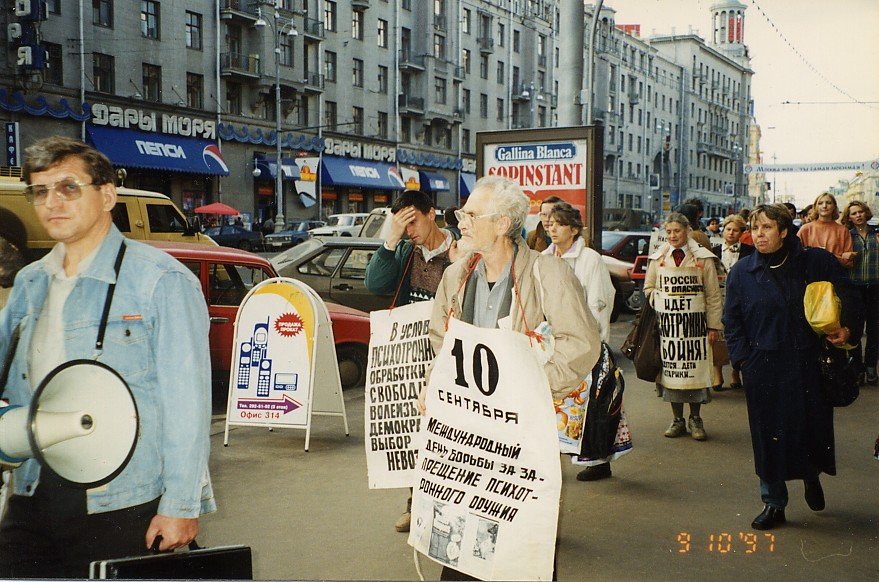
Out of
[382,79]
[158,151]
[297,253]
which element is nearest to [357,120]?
[382,79]

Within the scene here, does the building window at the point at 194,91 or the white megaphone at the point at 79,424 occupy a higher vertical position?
the building window at the point at 194,91

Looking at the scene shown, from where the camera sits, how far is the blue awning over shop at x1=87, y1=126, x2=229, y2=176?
4109 millimetres

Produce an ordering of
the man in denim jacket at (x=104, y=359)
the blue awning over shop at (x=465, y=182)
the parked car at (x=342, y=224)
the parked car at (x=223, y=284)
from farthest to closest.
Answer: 1. the parked car at (x=223, y=284)
2. the blue awning over shop at (x=465, y=182)
3. the parked car at (x=342, y=224)
4. the man in denim jacket at (x=104, y=359)

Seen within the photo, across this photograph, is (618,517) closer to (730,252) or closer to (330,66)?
(330,66)

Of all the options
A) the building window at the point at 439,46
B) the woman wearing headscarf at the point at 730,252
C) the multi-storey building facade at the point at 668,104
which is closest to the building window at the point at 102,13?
the building window at the point at 439,46

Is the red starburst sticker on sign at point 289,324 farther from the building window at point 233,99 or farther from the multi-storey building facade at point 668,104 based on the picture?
the multi-storey building facade at point 668,104

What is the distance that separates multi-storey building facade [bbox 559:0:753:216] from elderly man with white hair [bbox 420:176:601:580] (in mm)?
2077

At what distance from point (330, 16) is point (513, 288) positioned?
2244mm

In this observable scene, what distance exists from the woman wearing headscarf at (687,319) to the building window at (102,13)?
4105 millimetres

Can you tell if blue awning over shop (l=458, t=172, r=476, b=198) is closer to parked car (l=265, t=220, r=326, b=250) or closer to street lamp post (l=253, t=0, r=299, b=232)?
parked car (l=265, t=220, r=326, b=250)

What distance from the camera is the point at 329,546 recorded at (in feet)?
14.6

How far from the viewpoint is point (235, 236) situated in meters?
5.90

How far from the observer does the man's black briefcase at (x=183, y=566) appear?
3115mm

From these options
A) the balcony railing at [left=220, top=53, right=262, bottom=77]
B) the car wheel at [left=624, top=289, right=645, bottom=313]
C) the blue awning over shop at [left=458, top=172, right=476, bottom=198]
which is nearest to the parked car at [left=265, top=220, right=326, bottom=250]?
the blue awning over shop at [left=458, top=172, right=476, bottom=198]
